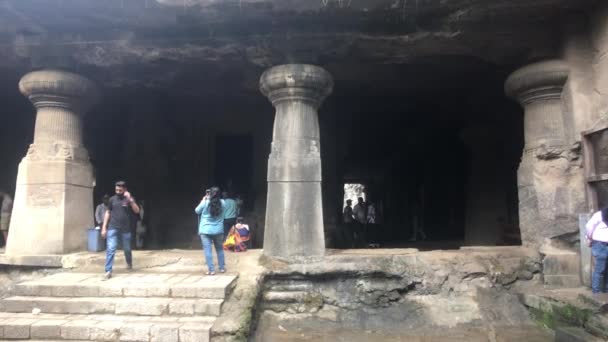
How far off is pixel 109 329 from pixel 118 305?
0.36 meters

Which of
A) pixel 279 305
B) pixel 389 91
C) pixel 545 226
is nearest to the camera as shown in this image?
pixel 279 305

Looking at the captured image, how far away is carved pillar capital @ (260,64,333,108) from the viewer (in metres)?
4.96

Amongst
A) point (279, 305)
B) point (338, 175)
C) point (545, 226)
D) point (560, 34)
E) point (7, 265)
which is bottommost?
point (279, 305)

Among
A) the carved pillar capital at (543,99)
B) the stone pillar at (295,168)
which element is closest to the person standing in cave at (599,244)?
the carved pillar capital at (543,99)

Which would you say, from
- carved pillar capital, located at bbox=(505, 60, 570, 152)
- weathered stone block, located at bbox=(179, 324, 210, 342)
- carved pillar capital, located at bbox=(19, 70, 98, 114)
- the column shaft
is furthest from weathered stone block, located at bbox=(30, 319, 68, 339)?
carved pillar capital, located at bbox=(505, 60, 570, 152)

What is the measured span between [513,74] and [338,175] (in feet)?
13.3

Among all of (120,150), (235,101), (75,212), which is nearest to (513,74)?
(235,101)

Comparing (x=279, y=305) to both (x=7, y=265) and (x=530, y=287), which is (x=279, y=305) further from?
(x=7, y=265)

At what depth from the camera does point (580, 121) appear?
4754mm

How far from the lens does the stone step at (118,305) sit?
3.76m

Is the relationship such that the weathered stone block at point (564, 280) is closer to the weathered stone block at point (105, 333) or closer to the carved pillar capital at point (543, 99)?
the carved pillar capital at point (543, 99)

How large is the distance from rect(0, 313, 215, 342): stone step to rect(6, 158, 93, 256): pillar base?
1676 mm

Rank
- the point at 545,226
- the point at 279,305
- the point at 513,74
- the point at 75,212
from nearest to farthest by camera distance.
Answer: the point at 279,305 < the point at 545,226 < the point at 513,74 < the point at 75,212

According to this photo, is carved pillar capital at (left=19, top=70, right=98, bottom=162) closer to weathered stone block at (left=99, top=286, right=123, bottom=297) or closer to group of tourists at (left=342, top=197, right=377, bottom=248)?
weathered stone block at (left=99, top=286, right=123, bottom=297)
